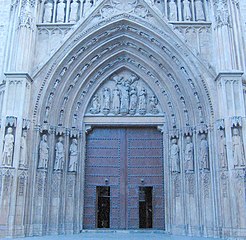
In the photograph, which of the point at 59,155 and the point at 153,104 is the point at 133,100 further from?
the point at 59,155

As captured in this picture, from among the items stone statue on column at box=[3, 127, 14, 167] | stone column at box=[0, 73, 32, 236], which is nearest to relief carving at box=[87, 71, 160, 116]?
stone column at box=[0, 73, 32, 236]

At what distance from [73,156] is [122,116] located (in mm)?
2354

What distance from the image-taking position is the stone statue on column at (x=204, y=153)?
10.2 meters

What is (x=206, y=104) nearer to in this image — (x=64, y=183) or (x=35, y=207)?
(x=64, y=183)

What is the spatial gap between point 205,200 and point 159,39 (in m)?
5.77

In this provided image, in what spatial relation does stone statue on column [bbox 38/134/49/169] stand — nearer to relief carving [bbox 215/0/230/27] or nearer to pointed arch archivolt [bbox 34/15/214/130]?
pointed arch archivolt [bbox 34/15/214/130]

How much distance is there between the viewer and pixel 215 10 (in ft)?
37.4

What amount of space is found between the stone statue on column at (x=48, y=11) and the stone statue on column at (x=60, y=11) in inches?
10.5

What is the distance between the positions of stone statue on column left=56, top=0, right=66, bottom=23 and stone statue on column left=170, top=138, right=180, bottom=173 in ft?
19.9

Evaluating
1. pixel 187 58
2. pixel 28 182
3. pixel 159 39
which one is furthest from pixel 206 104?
pixel 28 182

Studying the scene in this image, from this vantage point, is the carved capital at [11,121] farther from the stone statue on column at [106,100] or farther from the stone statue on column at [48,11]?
the stone statue on column at [48,11]

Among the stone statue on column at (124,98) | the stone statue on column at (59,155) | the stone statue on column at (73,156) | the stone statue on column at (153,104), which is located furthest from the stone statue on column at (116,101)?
the stone statue on column at (59,155)

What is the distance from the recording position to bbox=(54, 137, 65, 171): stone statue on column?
10.7 metres

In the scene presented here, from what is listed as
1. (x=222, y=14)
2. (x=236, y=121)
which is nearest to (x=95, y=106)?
(x=236, y=121)
